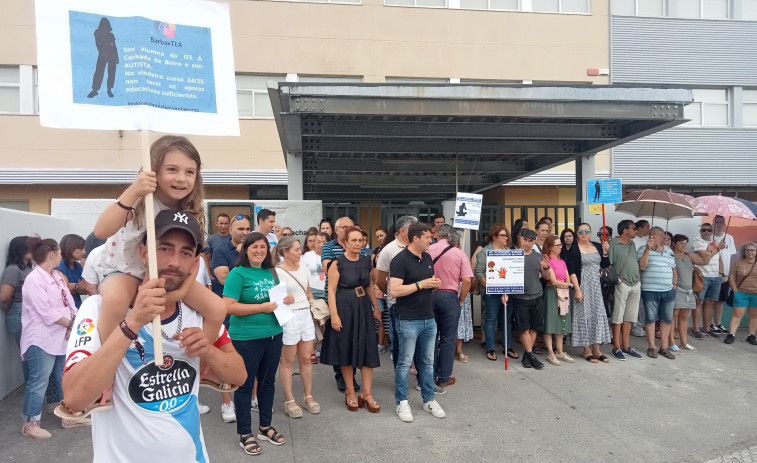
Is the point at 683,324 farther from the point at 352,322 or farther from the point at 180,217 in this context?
the point at 180,217

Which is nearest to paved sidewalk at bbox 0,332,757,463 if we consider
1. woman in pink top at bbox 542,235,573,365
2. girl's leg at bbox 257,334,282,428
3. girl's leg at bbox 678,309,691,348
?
girl's leg at bbox 257,334,282,428

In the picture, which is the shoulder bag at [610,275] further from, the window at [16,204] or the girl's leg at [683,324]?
the window at [16,204]

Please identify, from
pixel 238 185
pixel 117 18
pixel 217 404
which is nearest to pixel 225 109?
pixel 117 18

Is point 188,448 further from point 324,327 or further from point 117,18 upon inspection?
point 324,327

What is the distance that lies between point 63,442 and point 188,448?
12.1ft

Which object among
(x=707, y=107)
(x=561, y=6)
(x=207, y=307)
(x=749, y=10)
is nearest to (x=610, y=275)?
(x=207, y=307)

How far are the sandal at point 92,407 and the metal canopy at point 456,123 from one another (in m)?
5.02

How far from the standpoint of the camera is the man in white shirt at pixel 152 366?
Result: 1588mm

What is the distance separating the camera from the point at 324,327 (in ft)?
18.6

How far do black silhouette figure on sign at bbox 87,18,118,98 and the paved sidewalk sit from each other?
3.56 m

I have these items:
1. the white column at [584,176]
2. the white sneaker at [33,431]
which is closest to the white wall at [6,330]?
the white sneaker at [33,431]

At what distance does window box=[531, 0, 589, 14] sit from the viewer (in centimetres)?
1689

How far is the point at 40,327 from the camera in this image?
4832 millimetres

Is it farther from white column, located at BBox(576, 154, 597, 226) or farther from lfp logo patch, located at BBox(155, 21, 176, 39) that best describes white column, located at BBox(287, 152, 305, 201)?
lfp logo patch, located at BBox(155, 21, 176, 39)
